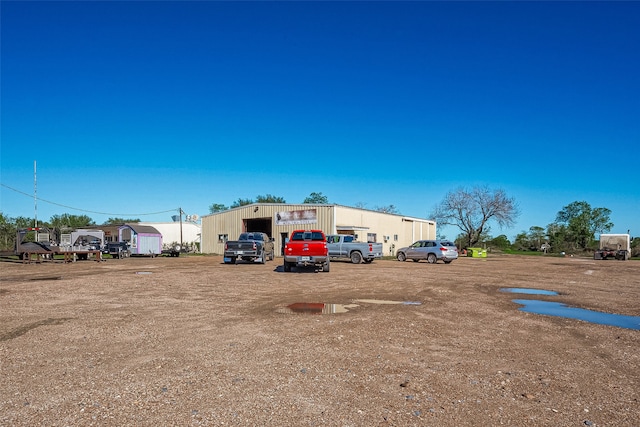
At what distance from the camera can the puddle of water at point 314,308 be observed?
9.85m

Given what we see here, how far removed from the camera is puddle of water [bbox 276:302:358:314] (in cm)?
985

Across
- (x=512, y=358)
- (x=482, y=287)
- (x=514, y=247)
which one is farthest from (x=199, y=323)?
(x=514, y=247)

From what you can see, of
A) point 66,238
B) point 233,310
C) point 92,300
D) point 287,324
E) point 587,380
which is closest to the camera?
point 587,380

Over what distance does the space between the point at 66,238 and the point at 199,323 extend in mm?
31882

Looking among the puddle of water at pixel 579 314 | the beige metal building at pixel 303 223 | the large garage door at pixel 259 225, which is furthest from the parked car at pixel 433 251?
the puddle of water at pixel 579 314

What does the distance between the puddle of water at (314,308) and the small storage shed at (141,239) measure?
111ft

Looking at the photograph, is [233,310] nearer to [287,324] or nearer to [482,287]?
[287,324]

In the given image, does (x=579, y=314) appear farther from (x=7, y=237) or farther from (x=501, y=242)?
(x=501, y=242)

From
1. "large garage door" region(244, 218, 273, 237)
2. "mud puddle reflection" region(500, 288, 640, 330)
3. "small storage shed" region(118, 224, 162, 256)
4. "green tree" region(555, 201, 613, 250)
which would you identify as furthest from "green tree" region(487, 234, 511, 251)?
"mud puddle reflection" region(500, 288, 640, 330)

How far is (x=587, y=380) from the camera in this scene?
5.21 metres

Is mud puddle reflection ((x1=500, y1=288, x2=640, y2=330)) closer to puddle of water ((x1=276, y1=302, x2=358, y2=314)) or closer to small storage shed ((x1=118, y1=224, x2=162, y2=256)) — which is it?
puddle of water ((x1=276, y1=302, x2=358, y2=314))

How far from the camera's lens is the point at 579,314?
32.9ft

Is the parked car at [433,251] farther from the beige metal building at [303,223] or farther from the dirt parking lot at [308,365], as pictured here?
the dirt parking lot at [308,365]

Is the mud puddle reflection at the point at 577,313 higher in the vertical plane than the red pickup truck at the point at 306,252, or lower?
lower
